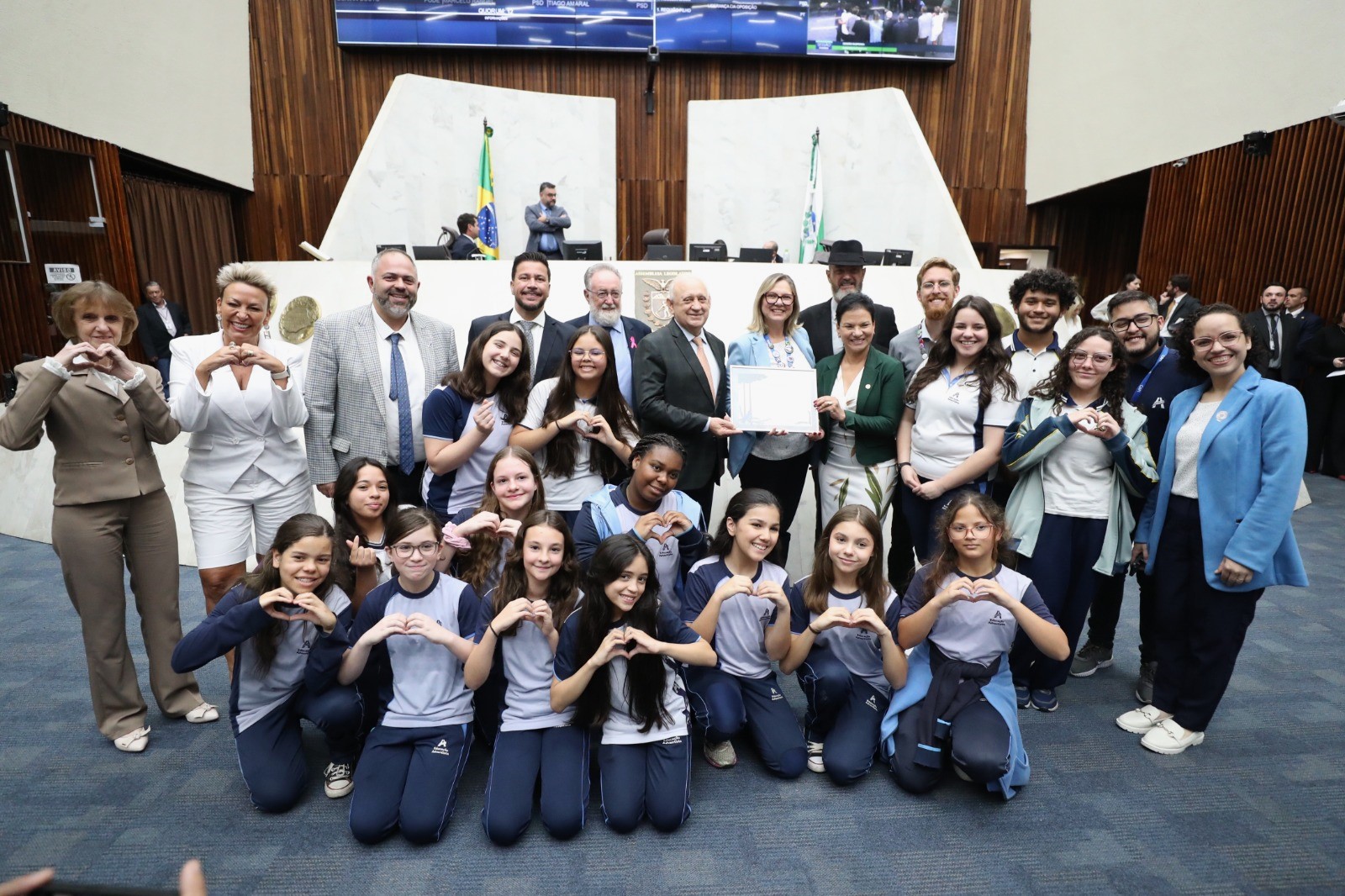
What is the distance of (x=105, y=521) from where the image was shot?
264cm

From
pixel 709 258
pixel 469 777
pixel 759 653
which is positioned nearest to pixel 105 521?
pixel 469 777

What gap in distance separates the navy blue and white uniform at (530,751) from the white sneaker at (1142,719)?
217 centimetres

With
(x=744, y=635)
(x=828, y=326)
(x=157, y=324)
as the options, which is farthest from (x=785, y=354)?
(x=157, y=324)

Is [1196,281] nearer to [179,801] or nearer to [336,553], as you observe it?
[336,553]

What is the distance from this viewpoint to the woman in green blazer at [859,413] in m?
3.25

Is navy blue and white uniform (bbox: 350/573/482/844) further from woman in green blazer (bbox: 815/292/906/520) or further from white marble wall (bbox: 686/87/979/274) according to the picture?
white marble wall (bbox: 686/87/979/274)

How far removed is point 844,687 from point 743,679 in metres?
0.38

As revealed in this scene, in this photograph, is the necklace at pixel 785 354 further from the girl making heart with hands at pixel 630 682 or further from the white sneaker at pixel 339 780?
the white sneaker at pixel 339 780

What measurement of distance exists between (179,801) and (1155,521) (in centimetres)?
373

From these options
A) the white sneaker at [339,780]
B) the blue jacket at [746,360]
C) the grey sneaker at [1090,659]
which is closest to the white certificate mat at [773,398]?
the blue jacket at [746,360]

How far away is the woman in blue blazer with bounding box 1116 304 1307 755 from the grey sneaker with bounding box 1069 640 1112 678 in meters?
0.46

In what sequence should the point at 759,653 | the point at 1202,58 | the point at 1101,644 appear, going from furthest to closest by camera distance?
the point at 1202,58 → the point at 1101,644 → the point at 759,653

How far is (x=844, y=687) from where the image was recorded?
2689 millimetres

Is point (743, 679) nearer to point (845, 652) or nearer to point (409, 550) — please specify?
point (845, 652)
